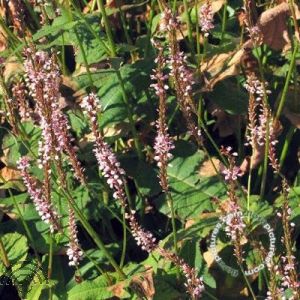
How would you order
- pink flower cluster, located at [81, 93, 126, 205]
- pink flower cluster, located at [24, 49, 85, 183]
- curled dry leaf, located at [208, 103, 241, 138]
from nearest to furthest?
pink flower cluster, located at [24, 49, 85, 183] → pink flower cluster, located at [81, 93, 126, 205] → curled dry leaf, located at [208, 103, 241, 138]

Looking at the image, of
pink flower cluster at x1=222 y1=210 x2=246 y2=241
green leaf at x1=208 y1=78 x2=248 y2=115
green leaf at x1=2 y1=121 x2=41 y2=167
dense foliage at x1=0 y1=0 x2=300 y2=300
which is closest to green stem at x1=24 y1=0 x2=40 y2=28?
dense foliage at x1=0 y1=0 x2=300 y2=300

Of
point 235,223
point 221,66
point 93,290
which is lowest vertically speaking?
point 93,290

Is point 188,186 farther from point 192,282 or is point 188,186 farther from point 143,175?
point 192,282

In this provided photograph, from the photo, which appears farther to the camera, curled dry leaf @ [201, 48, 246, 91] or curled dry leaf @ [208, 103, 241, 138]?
curled dry leaf @ [208, 103, 241, 138]

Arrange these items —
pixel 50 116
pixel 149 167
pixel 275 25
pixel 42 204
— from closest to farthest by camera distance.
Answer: pixel 50 116 → pixel 42 204 → pixel 275 25 → pixel 149 167

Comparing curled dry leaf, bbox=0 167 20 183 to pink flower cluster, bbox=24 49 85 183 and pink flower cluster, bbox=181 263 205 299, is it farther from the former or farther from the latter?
pink flower cluster, bbox=181 263 205 299

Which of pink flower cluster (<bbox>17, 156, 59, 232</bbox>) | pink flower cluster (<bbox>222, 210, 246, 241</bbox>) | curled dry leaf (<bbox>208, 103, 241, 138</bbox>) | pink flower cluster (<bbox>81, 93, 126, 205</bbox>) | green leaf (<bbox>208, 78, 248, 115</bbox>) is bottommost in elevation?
curled dry leaf (<bbox>208, 103, 241, 138</bbox>)

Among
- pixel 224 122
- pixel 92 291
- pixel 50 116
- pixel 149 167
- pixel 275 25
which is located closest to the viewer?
pixel 50 116

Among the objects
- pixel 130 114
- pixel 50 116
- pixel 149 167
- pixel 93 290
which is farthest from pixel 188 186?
pixel 50 116

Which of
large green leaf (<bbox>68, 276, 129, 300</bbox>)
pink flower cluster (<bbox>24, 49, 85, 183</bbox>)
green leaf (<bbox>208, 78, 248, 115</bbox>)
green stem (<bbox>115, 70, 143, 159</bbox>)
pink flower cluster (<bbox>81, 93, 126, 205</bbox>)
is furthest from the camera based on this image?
green leaf (<bbox>208, 78, 248, 115</bbox>)

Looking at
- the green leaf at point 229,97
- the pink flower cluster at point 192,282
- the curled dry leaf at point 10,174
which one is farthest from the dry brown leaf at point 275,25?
the curled dry leaf at point 10,174

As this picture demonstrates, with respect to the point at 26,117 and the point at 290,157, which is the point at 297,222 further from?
the point at 26,117

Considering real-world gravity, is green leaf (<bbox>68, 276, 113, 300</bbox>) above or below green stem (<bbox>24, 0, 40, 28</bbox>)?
below

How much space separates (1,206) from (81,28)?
1.77ft
